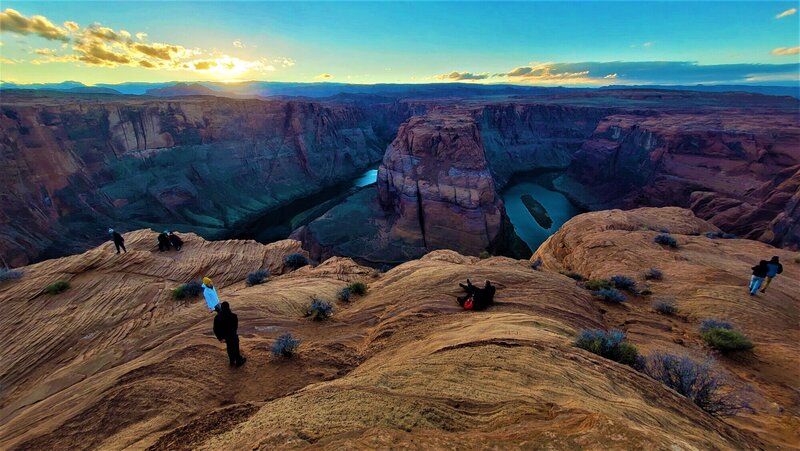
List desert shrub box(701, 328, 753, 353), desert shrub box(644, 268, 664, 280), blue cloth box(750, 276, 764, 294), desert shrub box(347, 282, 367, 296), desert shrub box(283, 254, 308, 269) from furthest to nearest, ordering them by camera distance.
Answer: desert shrub box(283, 254, 308, 269) → desert shrub box(644, 268, 664, 280) → desert shrub box(347, 282, 367, 296) → blue cloth box(750, 276, 764, 294) → desert shrub box(701, 328, 753, 353)

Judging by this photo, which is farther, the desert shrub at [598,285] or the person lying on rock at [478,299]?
the desert shrub at [598,285]

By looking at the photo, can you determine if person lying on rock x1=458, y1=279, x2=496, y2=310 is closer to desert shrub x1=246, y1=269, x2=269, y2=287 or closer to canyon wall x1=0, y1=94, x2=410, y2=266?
desert shrub x1=246, y1=269, x2=269, y2=287

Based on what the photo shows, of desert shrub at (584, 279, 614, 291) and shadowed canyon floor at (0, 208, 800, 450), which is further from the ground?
shadowed canyon floor at (0, 208, 800, 450)

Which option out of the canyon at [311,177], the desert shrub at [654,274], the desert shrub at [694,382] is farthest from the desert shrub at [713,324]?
the canyon at [311,177]

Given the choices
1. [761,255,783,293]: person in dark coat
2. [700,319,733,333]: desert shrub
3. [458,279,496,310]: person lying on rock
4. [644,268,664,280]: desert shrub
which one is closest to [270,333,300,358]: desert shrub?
[458,279,496,310]: person lying on rock

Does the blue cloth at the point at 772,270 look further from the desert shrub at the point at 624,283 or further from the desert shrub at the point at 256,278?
the desert shrub at the point at 256,278

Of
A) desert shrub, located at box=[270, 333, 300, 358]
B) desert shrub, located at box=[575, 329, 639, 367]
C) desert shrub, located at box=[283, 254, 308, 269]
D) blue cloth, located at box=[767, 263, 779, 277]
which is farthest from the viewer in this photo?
desert shrub, located at box=[283, 254, 308, 269]
